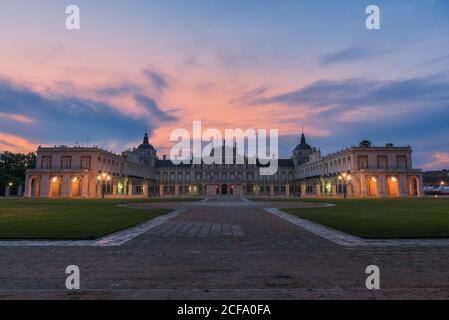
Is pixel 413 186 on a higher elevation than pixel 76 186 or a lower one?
lower

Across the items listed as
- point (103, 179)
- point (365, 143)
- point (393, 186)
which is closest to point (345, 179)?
point (393, 186)

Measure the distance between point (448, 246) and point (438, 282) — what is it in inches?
191

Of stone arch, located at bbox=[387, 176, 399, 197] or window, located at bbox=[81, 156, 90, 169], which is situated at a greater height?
window, located at bbox=[81, 156, 90, 169]

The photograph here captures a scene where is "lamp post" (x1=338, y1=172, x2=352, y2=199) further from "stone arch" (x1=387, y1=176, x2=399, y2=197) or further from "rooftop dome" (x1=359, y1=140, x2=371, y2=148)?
"rooftop dome" (x1=359, y1=140, x2=371, y2=148)

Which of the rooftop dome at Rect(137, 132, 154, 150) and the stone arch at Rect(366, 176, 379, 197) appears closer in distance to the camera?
the stone arch at Rect(366, 176, 379, 197)

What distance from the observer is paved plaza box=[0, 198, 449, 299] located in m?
5.80

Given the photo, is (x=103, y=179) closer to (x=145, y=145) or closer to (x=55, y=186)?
(x=55, y=186)

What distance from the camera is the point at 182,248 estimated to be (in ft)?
33.6

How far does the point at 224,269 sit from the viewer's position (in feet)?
24.7

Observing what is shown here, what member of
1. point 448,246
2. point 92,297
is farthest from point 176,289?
point 448,246

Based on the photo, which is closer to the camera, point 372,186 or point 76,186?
point 372,186

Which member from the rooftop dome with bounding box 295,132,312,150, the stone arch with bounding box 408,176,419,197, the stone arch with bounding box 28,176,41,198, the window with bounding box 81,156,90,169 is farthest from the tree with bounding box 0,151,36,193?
the stone arch with bounding box 408,176,419,197

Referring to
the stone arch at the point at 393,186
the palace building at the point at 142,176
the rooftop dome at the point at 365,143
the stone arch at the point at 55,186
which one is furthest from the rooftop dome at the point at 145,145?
the stone arch at the point at 393,186
